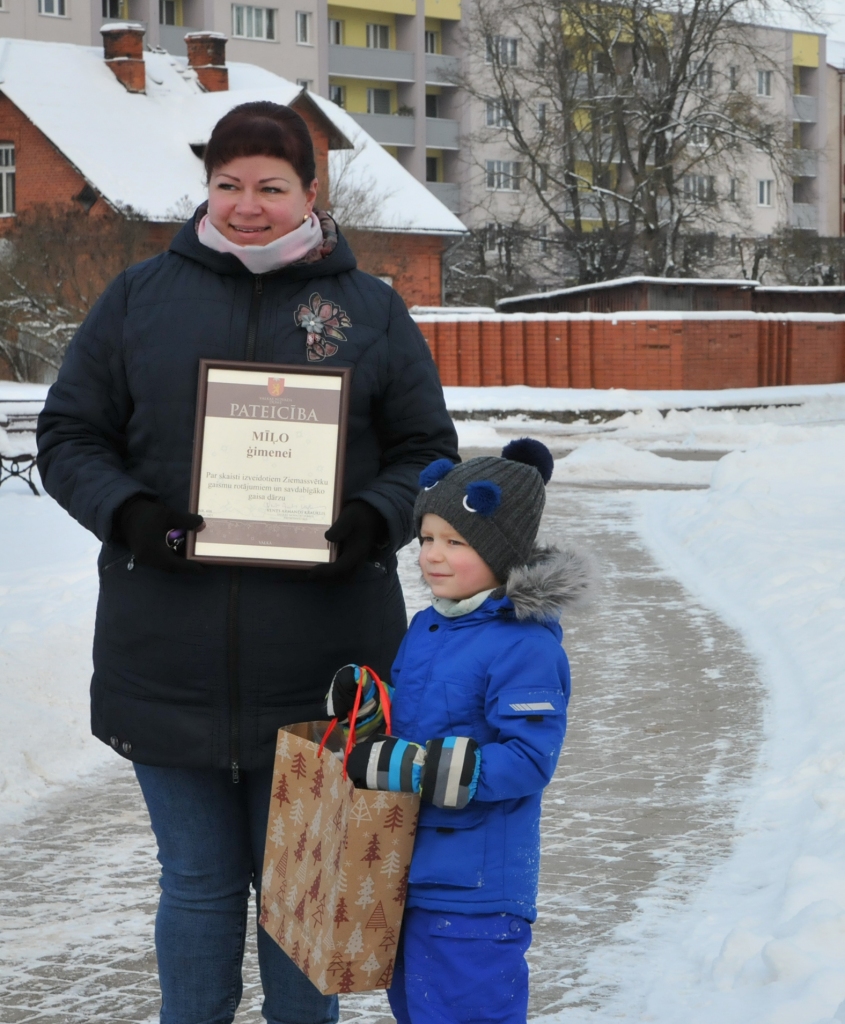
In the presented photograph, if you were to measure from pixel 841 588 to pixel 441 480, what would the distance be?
Answer: 23.4ft

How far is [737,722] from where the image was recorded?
23.1ft

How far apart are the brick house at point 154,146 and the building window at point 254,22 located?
12.4 meters

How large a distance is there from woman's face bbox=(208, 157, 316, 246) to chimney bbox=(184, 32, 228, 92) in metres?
42.8

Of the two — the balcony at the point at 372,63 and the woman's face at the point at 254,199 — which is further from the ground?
the balcony at the point at 372,63

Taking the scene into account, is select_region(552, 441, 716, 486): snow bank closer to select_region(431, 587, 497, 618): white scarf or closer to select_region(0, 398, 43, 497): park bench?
select_region(0, 398, 43, 497): park bench

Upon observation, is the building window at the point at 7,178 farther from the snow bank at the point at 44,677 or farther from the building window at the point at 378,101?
the snow bank at the point at 44,677

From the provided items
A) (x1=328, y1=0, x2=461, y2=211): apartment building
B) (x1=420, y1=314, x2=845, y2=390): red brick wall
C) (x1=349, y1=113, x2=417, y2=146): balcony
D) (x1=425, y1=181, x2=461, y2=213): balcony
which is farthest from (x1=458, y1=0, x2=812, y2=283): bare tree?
(x1=425, y1=181, x2=461, y2=213): balcony

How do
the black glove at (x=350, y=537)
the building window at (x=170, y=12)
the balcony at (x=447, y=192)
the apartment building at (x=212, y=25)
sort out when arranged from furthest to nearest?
the balcony at (x=447, y=192)
the building window at (x=170, y=12)
the apartment building at (x=212, y=25)
the black glove at (x=350, y=537)

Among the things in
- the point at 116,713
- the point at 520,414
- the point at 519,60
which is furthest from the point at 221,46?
the point at 116,713

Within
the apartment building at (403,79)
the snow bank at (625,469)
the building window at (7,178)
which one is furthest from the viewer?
the apartment building at (403,79)

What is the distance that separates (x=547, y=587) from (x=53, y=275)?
29.2 metres

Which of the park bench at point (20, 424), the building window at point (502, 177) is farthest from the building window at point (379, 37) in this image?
the park bench at point (20, 424)

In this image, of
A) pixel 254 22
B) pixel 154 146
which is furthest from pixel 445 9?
pixel 154 146

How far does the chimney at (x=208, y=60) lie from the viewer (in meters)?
43.6
